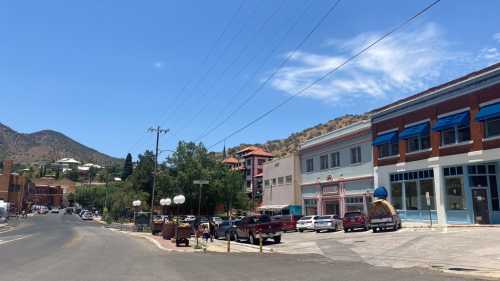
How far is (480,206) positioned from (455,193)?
217 centimetres

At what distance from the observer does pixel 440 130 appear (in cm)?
3722

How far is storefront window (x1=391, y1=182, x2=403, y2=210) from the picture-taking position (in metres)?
42.3

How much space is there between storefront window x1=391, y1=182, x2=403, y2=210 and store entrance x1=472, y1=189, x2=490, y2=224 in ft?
26.4

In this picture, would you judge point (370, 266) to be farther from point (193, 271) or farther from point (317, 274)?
point (193, 271)

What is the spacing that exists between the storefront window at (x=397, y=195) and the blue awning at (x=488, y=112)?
11.0m

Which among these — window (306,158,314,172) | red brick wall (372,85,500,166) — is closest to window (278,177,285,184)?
window (306,158,314,172)

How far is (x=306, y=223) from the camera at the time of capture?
143 feet

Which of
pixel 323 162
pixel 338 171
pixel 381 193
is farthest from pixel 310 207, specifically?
pixel 381 193

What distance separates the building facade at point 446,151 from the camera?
33.6 metres

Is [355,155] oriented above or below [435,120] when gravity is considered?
below

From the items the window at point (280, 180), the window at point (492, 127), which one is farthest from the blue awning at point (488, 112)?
the window at point (280, 180)

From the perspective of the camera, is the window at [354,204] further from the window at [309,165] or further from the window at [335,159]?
the window at [309,165]

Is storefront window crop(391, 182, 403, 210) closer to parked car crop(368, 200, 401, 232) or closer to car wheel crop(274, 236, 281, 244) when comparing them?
parked car crop(368, 200, 401, 232)

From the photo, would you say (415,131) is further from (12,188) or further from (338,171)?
(12,188)
